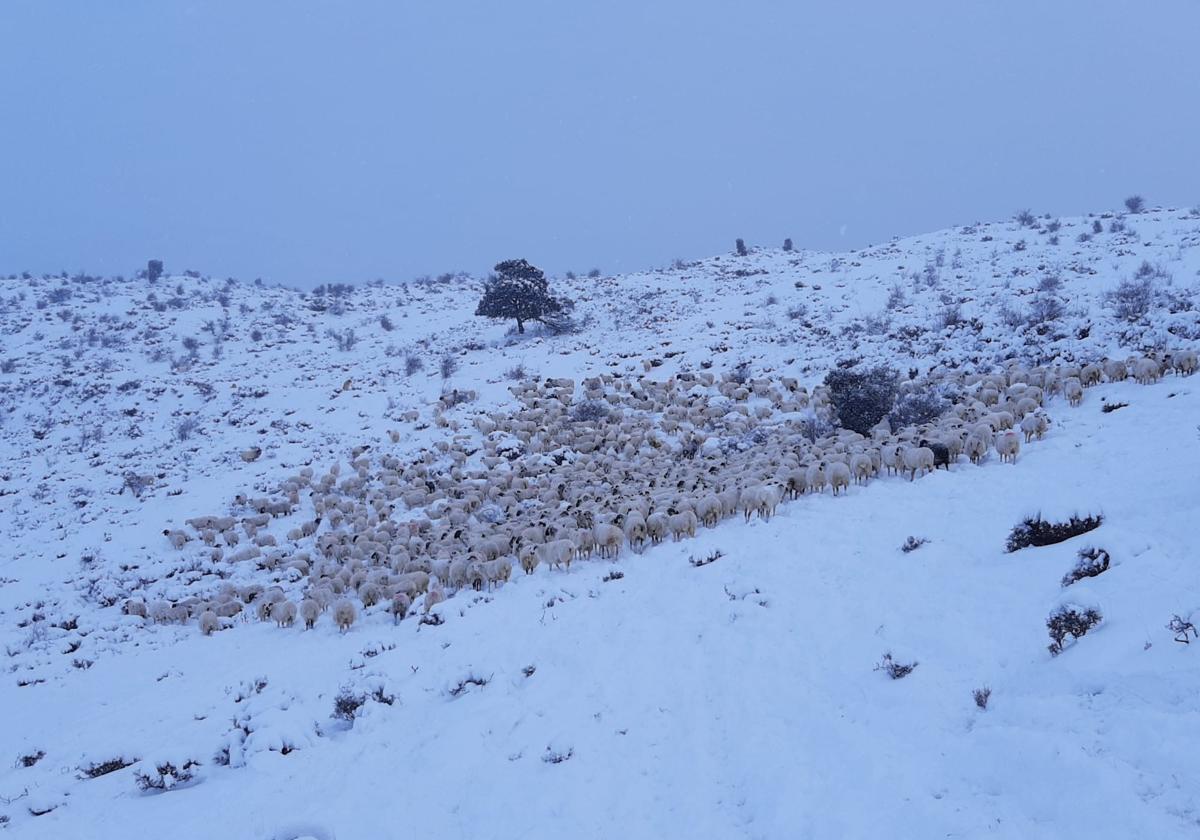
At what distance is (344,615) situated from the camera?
1060 centimetres

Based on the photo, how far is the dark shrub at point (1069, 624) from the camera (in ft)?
17.7

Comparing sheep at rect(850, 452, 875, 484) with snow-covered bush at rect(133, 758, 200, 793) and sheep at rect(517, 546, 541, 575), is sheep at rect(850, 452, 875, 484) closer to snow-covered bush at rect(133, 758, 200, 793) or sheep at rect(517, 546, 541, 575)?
sheep at rect(517, 546, 541, 575)

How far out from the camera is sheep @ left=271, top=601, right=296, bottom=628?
11.4 m

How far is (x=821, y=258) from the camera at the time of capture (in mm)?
45375

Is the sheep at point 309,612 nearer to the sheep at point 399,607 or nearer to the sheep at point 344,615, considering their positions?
the sheep at point 344,615

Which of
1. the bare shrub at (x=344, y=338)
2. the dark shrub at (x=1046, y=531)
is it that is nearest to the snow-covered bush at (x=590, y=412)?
the dark shrub at (x=1046, y=531)

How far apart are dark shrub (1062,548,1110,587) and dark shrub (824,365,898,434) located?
1017 cm

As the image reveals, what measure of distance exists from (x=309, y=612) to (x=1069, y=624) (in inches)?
409

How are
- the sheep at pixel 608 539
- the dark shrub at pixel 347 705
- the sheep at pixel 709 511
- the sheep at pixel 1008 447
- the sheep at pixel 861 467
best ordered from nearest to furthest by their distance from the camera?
1. the dark shrub at pixel 347 705
2. the sheep at pixel 608 539
3. the sheep at pixel 1008 447
4. the sheep at pixel 709 511
5. the sheep at pixel 861 467

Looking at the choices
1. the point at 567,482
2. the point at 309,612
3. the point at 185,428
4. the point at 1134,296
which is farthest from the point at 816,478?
the point at 185,428

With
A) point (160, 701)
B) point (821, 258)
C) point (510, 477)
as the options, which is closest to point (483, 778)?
point (160, 701)

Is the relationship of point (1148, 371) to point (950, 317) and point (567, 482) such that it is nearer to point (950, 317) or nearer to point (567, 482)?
point (950, 317)

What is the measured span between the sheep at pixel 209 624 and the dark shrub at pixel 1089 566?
1292cm

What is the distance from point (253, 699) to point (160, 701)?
6.49 ft
